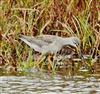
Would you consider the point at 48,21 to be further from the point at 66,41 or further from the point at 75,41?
the point at 75,41

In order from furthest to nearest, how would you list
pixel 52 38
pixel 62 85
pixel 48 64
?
Result: pixel 52 38 → pixel 48 64 → pixel 62 85

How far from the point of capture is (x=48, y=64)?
8.72 meters

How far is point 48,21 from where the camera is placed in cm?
957

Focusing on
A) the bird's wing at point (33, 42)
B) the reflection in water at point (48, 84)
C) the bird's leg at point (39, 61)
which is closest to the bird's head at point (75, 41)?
the bird's wing at point (33, 42)

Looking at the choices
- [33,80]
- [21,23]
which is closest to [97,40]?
[21,23]

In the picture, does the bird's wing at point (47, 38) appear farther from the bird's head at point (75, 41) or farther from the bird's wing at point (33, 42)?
the bird's head at point (75, 41)

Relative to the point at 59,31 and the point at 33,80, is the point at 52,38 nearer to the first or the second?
the point at 59,31

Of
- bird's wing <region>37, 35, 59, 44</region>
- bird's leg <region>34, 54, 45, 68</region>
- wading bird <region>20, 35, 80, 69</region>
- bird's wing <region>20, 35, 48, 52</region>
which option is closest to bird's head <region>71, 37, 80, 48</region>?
wading bird <region>20, 35, 80, 69</region>

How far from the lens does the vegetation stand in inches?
365

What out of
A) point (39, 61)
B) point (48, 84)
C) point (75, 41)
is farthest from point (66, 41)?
point (48, 84)

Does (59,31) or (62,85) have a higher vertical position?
(59,31)

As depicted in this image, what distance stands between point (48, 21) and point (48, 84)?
89.4 inches

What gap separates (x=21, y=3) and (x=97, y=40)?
1452mm

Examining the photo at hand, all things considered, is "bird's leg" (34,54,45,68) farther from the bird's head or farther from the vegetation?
the bird's head
